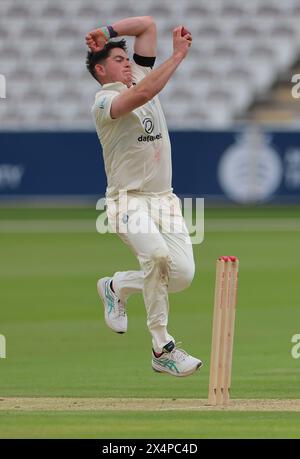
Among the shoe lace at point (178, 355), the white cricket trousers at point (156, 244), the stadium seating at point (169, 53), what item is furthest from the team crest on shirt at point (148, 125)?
the stadium seating at point (169, 53)

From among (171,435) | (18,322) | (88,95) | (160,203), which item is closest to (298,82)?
(88,95)

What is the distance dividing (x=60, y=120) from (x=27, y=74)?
164cm

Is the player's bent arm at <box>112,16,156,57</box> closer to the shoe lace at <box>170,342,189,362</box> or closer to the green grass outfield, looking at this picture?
the shoe lace at <box>170,342,189,362</box>

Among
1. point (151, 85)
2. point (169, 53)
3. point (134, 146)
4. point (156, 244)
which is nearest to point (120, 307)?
point (156, 244)

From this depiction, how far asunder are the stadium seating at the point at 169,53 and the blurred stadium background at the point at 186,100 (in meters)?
0.02

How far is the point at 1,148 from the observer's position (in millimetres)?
26094

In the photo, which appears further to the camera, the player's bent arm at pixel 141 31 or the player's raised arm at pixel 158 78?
the player's bent arm at pixel 141 31

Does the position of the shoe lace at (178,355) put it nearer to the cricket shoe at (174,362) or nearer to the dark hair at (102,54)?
the cricket shoe at (174,362)

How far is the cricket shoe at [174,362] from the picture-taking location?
8.30m

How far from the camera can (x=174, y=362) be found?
8.37 m

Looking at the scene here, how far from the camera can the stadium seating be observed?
95.1 feet

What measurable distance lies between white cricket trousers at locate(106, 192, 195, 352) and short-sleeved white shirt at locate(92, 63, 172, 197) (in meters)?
0.10

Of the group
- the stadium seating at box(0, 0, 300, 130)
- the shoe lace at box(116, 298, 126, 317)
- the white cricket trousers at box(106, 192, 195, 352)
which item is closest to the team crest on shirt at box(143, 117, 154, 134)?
the white cricket trousers at box(106, 192, 195, 352)

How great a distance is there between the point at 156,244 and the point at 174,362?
2.48 ft
